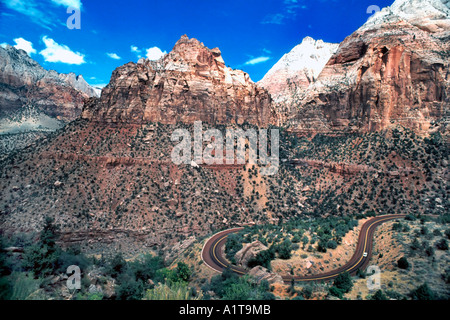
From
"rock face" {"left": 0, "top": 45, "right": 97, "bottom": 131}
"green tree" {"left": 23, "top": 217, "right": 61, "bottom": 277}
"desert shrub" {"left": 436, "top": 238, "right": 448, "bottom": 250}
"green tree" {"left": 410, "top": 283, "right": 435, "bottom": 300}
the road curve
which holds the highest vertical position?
"rock face" {"left": 0, "top": 45, "right": 97, "bottom": 131}

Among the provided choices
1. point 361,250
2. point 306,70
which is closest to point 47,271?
point 361,250

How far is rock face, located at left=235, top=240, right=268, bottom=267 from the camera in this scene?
110ft

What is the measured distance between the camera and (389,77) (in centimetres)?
6631

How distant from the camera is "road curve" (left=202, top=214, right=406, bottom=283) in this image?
1211 inches

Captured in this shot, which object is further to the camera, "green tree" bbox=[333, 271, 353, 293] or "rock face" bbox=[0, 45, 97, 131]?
"rock face" bbox=[0, 45, 97, 131]

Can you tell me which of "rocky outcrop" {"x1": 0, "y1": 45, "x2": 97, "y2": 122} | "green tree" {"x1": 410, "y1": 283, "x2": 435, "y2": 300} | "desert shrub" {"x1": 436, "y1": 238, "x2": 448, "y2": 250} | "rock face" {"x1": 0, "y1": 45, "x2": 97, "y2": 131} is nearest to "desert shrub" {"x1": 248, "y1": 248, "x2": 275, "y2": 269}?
"green tree" {"x1": 410, "y1": 283, "x2": 435, "y2": 300}

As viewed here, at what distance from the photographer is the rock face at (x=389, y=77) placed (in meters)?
64.3

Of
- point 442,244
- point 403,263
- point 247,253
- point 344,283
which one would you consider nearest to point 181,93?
point 247,253

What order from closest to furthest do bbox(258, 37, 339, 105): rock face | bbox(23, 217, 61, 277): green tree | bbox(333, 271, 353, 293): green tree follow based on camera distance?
bbox(23, 217, 61, 277): green tree, bbox(333, 271, 353, 293): green tree, bbox(258, 37, 339, 105): rock face

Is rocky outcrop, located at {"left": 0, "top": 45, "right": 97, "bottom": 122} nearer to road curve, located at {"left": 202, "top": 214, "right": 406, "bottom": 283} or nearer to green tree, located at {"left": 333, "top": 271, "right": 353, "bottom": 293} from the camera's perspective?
road curve, located at {"left": 202, "top": 214, "right": 406, "bottom": 283}

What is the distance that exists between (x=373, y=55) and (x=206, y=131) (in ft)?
168

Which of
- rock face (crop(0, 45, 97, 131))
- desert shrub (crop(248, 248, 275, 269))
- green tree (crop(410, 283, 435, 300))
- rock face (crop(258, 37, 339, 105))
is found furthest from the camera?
rock face (crop(258, 37, 339, 105))

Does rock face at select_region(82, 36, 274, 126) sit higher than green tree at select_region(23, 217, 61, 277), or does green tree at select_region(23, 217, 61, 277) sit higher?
rock face at select_region(82, 36, 274, 126)

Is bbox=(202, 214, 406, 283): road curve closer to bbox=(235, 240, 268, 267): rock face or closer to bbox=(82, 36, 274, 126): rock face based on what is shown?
bbox=(235, 240, 268, 267): rock face
